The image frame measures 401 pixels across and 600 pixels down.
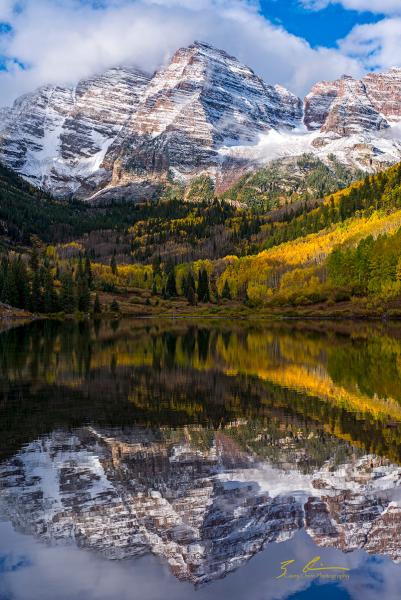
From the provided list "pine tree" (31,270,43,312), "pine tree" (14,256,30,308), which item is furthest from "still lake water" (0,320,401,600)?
"pine tree" (31,270,43,312)

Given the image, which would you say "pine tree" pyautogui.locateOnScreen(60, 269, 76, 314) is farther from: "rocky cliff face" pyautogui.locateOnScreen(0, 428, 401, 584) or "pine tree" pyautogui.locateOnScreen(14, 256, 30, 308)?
"rocky cliff face" pyautogui.locateOnScreen(0, 428, 401, 584)

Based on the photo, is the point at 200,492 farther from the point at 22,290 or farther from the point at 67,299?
the point at 67,299

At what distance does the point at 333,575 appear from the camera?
545 inches

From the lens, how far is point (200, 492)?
18.6m

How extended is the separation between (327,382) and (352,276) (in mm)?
132920

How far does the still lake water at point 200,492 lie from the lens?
45.0 feet

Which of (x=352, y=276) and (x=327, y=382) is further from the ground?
(x=352, y=276)

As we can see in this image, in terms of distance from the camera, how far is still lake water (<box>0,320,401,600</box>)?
13.7 meters

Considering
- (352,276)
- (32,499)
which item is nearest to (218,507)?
(32,499)

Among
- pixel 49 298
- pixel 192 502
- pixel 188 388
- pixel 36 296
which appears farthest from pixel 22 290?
pixel 192 502

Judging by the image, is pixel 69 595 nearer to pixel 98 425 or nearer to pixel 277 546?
pixel 277 546

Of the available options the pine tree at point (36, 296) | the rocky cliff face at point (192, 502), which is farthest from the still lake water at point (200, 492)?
the pine tree at point (36, 296)

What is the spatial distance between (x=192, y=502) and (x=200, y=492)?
2.81 ft

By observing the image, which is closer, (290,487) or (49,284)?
(290,487)
